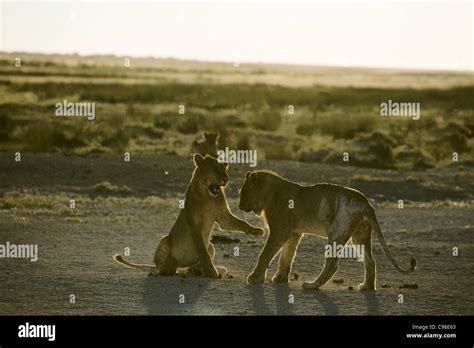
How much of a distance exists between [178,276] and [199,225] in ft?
2.37

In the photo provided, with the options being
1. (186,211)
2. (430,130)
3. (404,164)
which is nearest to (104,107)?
(430,130)

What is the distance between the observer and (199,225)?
51.5 ft

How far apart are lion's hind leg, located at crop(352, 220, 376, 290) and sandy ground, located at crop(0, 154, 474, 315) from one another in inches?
7.7

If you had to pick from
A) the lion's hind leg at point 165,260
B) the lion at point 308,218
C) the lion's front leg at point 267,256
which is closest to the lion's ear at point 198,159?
the lion at point 308,218

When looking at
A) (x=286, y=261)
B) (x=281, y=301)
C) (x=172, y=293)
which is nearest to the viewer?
(x=281, y=301)

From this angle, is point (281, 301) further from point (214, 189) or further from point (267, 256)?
point (214, 189)

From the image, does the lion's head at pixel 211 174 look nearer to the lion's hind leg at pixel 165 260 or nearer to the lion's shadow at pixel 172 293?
the lion's hind leg at pixel 165 260

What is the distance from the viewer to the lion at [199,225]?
15.6 m

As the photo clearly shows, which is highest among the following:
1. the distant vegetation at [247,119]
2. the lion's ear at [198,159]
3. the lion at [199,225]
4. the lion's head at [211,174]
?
the distant vegetation at [247,119]

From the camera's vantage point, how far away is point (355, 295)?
1504cm

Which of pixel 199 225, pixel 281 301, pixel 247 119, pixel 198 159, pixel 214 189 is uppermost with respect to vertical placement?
pixel 247 119

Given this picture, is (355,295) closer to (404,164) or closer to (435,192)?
(435,192)

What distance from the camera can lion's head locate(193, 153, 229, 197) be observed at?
15656mm

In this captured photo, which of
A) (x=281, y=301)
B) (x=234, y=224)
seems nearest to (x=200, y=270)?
(x=234, y=224)
